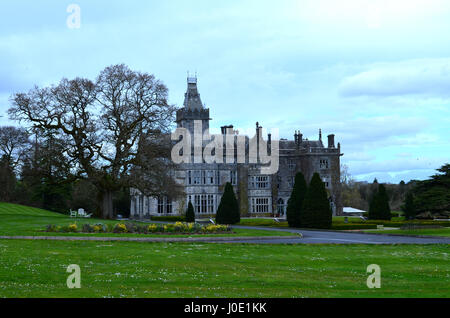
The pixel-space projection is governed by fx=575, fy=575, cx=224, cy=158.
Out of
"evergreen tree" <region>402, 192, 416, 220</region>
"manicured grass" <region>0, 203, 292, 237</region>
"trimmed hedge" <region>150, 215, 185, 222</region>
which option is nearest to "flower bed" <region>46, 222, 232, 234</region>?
"manicured grass" <region>0, 203, 292, 237</region>

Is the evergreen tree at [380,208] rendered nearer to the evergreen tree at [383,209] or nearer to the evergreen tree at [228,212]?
the evergreen tree at [383,209]

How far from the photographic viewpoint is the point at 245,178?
71375 mm

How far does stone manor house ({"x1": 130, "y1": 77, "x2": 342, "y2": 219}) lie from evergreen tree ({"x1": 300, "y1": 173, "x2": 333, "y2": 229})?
2218 cm

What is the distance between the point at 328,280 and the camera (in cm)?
1522

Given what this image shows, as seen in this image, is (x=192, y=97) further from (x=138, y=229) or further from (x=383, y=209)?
(x=138, y=229)

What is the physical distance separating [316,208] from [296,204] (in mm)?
3500

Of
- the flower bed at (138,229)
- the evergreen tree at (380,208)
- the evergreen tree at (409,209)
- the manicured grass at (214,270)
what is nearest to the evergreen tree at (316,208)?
the evergreen tree at (380,208)

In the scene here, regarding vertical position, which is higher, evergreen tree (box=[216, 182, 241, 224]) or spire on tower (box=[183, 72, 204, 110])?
spire on tower (box=[183, 72, 204, 110])

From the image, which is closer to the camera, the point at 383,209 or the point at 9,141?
the point at 383,209

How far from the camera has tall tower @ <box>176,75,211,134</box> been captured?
7344 centimetres

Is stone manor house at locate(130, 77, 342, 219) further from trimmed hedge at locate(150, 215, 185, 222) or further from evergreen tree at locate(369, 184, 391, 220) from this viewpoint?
evergreen tree at locate(369, 184, 391, 220)

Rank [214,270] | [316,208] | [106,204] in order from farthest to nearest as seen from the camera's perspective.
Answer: [106,204] < [316,208] < [214,270]

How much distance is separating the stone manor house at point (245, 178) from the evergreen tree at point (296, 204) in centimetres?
1901

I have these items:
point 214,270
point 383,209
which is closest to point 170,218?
point 383,209
